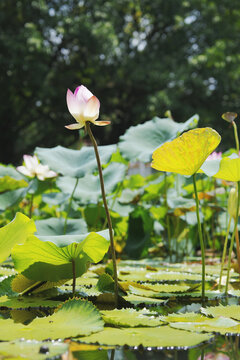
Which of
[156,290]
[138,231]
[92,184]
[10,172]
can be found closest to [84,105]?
[156,290]

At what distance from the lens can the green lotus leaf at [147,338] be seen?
0.42 metres

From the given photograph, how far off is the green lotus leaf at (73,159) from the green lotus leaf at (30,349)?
525mm

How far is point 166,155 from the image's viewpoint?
599 mm

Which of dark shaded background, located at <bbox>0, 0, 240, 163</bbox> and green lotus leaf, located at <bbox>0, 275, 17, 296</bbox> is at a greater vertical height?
dark shaded background, located at <bbox>0, 0, 240, 163</bbox>

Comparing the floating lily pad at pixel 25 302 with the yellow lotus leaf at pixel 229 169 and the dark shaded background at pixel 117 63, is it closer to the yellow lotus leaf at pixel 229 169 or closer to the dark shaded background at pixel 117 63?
the yellow lotus leaf at pixel 229 169

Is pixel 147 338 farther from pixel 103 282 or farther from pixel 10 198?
pixel 10 198

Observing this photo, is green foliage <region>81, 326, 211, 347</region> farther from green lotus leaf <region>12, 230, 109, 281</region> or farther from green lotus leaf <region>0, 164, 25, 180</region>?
green lotus leaf <region>0, 164, 25, 180</region>

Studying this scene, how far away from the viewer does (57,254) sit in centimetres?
55

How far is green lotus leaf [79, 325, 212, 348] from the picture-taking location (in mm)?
421

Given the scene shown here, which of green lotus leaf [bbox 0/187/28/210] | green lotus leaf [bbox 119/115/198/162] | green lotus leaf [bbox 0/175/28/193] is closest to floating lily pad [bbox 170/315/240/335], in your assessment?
green lotus leaf [bbox 119/115/198/162]

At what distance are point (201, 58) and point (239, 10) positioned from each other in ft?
7.36

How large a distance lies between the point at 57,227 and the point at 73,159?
0.18m

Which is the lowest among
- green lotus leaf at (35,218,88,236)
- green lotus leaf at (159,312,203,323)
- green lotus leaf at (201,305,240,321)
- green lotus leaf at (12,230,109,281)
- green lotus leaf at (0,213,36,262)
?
green lotus leaf at (159,312,203,323)

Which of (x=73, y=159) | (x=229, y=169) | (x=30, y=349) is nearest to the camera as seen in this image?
(x=30, y=349)
